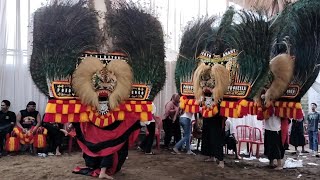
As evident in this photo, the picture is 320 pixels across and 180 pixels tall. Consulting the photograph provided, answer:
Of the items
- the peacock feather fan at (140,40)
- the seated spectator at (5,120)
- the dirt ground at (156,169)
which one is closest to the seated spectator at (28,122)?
the seated spectator at (5,120)

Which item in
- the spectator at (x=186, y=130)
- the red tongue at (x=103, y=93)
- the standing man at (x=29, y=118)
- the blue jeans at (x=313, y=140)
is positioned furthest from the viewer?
the blue jeans at (x=313, y=140)

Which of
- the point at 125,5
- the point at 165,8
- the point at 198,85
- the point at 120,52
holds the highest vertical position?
the point at 165,8

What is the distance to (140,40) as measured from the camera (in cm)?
438

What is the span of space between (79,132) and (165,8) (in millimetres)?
4290

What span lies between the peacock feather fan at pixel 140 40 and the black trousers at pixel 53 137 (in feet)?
8.82

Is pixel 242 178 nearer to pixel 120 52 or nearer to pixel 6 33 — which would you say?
pixel 120 52

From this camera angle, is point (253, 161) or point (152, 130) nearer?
point (253, 161)

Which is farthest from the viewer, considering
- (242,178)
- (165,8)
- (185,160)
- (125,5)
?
(165,8)

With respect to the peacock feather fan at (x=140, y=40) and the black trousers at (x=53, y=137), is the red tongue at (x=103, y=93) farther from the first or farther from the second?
the black trousers at (x=53, y=137)

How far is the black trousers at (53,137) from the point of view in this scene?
650 centimetres

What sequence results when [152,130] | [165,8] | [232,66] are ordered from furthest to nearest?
[165,8] → [152,130] → [232,66]

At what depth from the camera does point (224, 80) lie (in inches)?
203

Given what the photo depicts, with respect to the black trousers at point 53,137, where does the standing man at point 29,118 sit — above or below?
above

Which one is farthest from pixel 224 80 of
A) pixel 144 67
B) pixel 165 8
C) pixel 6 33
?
pixel 6 33
